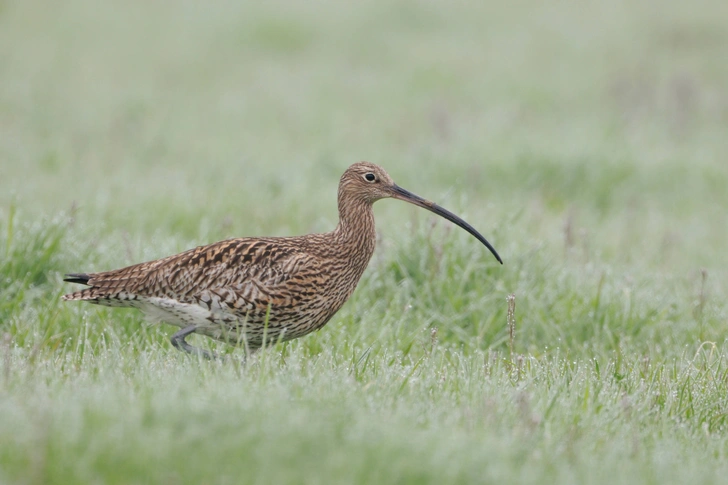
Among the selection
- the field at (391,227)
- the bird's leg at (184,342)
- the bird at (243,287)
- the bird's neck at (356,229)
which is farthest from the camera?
the bird's neck at (356,229)

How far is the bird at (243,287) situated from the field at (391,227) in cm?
18

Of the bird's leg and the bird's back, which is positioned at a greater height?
the bird's back

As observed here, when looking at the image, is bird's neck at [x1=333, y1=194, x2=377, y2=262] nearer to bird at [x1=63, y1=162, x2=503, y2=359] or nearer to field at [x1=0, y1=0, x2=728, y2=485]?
bird at [x1=63, y1=162, x2=503, y2=359]

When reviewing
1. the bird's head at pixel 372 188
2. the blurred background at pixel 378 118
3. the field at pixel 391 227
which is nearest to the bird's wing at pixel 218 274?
the field at pixel 391 227

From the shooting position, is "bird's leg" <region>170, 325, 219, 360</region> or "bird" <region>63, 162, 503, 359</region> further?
"bird" <region>63, 162, 503, 359</region>

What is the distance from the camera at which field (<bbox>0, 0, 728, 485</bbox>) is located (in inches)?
132

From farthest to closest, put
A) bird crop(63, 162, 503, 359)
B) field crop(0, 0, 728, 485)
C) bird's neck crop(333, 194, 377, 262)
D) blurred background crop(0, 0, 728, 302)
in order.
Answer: blurred background crop(0, 0, 728, 302) < bird's neck crop(333, 194, 377, 262) < bird crop(63, 162, 503, 359) < field crop(0, 0, 728, 485)

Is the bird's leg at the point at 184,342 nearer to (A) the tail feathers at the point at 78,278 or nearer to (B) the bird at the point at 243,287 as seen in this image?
(B) the bird at the point at 243,287

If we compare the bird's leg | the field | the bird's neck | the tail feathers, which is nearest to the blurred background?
the field

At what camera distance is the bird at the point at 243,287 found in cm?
501

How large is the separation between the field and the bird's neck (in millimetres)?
490

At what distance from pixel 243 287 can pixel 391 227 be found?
245 cm

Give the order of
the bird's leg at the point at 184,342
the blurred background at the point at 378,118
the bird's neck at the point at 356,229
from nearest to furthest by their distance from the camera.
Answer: the bird's leg at the point at 184,342
the bird's neck at the point at 356,229
the blurred background at the point at 378,118

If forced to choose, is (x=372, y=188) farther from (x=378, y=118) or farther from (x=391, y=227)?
(x=378, y=118)
